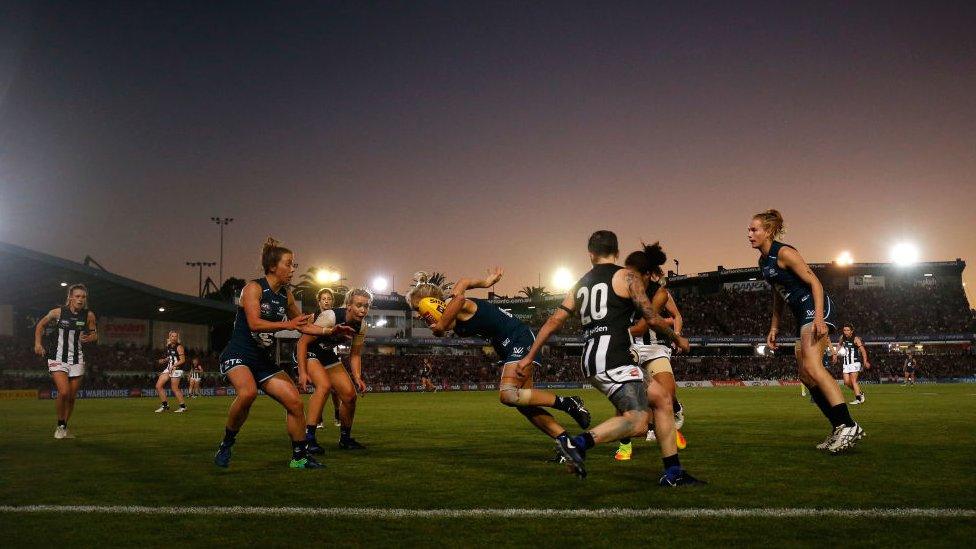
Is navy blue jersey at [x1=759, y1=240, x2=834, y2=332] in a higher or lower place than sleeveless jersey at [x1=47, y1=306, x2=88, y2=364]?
higher

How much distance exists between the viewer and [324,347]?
1107 cm

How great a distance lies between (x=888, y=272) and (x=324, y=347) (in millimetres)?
96880

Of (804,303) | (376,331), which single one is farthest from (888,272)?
(804,303)

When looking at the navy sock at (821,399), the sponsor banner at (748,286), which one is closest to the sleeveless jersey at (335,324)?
the navy sock at (821,399)

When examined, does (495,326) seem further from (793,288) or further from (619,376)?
(793,288)

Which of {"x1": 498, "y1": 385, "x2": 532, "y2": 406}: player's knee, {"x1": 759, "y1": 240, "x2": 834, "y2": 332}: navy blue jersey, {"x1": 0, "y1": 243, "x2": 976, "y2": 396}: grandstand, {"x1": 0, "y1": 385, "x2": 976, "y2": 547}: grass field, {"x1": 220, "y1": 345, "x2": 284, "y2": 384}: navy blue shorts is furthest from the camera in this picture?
{"x1": 0, "y1": 243, "x2": 976, "y2": 396}: grandstand

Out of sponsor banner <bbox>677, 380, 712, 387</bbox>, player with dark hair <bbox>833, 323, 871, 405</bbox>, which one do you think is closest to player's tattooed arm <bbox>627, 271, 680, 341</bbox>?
player with dark hair <bbox>833, 323, 871, 405</bbox>

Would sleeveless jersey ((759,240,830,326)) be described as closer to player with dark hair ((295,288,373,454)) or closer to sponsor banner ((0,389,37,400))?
player with dark hair ((295,288,373,454))

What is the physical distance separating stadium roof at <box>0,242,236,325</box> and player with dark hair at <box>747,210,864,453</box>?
1425 inches

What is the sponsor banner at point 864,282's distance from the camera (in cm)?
9112

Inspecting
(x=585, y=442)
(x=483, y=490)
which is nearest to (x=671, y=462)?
(x=585, y=442)

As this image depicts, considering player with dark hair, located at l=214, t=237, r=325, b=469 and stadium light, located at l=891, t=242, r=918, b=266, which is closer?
player with dark hair, located at l=214, t=237, r=325, b=469

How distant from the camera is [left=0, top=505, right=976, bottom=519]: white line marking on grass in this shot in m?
5.24

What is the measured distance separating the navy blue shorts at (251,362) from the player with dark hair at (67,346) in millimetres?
6053
